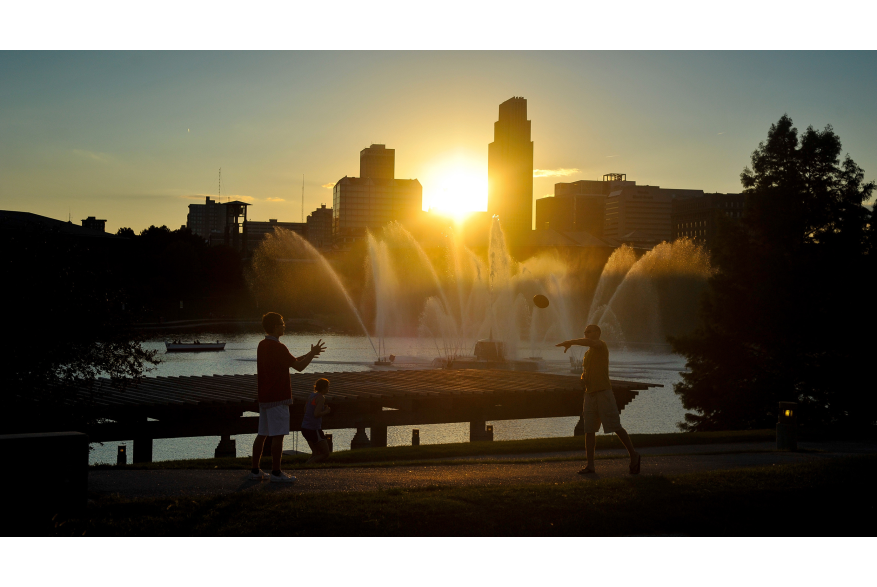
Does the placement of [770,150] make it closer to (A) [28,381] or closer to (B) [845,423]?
(B) [845,423]

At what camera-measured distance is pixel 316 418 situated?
39.4 ft

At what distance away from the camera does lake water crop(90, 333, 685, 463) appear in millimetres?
27969

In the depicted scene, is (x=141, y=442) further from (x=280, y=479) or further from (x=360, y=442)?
(x=280, y=479)

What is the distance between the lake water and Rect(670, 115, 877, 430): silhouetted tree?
3.86 metres

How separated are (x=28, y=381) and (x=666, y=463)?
34.5ft

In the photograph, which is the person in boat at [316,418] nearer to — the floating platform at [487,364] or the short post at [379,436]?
the short post at [379,436]

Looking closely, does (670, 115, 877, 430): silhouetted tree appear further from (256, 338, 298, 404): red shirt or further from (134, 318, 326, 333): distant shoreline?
(134, 318, 326, 333): distant shoreline

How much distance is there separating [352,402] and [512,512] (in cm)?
1477

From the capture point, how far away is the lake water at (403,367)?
2797 centimetres

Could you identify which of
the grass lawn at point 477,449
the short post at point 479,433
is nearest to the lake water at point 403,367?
the short post at point 479,433

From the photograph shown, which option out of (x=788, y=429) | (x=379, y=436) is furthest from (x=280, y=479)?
(x=379, y=436)

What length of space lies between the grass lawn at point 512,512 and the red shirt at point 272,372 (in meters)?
1.30

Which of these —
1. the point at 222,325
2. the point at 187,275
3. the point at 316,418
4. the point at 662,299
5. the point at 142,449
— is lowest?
the point at 142,449
